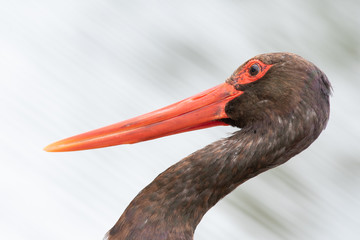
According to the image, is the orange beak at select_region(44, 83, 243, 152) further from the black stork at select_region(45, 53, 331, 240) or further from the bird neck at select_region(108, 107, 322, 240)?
the bird neck at select_region(108, 107, 322, 240)

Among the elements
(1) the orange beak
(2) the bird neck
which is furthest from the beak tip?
(2) the bird neck

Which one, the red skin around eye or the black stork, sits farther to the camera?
the red skin around eye

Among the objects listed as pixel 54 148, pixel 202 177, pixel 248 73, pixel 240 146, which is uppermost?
pixel 248 73

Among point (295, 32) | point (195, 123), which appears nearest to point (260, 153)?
point (195, 123)

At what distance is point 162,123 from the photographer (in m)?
2.59

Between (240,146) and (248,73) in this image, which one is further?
(248,73)

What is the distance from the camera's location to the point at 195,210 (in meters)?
2.46

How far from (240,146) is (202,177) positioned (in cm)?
17

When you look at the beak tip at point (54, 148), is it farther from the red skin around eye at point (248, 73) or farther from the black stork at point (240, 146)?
the red skin around eye at point (248, 73)

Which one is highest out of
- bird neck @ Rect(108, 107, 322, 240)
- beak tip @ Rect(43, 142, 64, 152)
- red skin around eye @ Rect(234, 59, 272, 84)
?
red skin around eye @ Rect(234, 59, 272, 84)

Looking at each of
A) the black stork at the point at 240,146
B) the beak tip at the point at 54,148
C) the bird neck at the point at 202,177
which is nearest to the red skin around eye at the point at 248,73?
the black stork at the point at 240,146

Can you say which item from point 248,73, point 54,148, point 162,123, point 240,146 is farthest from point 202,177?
point 54,148

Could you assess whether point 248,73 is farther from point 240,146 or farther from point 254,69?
point 240,146

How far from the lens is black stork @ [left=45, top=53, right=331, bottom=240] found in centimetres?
241
